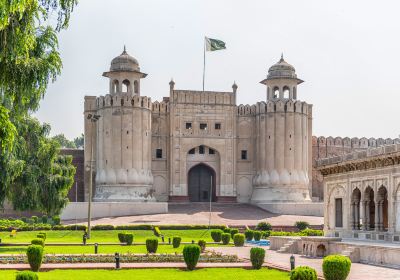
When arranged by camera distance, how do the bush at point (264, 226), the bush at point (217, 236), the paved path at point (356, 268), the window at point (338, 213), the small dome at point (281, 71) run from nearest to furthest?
the paved path at point (356, 268), the window at point (338, 213), the bush at point (217, 236), the bush at point (264, 226), the small dome at point (281, 71)

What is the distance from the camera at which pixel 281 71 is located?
155ft

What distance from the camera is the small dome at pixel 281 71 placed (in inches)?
1857

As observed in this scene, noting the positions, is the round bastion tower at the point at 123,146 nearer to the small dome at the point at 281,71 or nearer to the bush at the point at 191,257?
the small dome at the point at 281,71

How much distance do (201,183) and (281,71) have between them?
9.42 meters

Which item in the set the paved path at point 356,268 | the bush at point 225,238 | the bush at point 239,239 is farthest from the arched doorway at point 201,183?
the paved path at point 356,268

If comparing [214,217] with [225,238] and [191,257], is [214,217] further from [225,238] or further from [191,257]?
[191,257]

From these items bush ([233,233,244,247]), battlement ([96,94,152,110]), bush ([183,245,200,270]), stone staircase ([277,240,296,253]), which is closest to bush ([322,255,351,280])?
bush ([183,245,200,270])

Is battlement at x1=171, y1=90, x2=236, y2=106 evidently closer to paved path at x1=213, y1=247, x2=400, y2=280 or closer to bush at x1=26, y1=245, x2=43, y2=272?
paved path at x1=213, y1=247, x2=400, y2=280

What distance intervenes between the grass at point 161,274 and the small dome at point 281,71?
31.4 metres

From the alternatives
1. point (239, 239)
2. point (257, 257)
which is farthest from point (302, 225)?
point (257, 257)

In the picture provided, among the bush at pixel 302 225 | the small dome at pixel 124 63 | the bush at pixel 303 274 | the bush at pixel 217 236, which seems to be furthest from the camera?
the small dome at pixel 124 63

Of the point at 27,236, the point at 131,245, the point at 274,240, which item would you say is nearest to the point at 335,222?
the point at 274,240

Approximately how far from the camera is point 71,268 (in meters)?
16.9

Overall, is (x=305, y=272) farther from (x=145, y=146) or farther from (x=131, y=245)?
(x=145, y=146)
